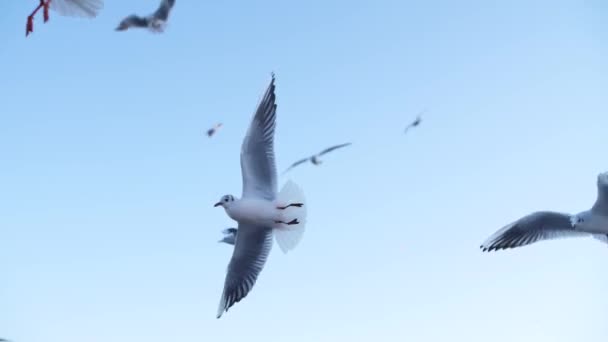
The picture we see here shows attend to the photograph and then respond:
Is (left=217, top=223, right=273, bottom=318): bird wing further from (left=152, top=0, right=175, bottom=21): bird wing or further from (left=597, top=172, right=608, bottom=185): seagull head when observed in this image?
(left=597, top=172, right=608, bottom=185): seagull head

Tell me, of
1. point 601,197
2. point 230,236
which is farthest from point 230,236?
point 601,197

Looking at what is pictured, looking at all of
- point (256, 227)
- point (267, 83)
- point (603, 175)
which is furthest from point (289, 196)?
point (603, 175)

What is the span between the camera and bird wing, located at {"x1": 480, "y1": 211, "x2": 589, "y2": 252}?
5.62 metres

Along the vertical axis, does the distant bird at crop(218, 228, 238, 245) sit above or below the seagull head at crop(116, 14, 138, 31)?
below

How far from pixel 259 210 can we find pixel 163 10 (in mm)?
1645

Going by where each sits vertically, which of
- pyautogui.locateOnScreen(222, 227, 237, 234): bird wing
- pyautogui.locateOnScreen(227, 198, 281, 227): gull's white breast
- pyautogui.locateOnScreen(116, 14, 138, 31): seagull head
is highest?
pyautogui.locateOnScreen(116, 14, 138, 31): seagull head

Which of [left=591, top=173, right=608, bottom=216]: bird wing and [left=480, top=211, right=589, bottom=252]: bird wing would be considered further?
[left=480, top=211, right=589, bottom=252]: bird wing

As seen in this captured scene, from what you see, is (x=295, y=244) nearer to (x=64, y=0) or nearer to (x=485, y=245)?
(x=485, y=245)

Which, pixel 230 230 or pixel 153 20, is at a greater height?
pixel 153 20

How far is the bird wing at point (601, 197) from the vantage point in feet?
17.1

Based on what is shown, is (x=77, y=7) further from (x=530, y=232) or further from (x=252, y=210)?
(x=530, y=232)

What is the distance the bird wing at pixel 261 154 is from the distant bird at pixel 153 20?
0.95 meters

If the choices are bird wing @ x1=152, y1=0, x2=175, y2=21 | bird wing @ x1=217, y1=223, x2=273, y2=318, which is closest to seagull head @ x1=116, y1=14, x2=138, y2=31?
bird wing @ x1=152, y1=0, x2=175, y2=21

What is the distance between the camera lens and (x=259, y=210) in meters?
4.91
